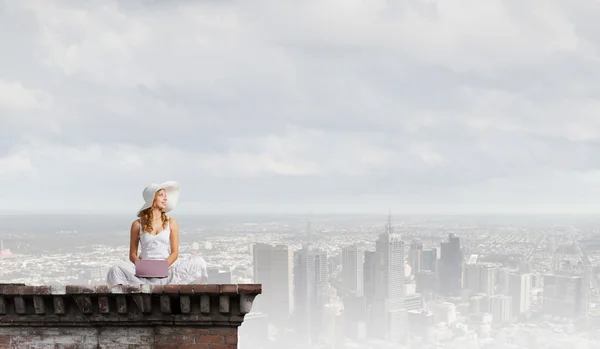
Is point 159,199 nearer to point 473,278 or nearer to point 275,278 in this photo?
point 275,278

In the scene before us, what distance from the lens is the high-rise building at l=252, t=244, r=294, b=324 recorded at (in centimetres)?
4403

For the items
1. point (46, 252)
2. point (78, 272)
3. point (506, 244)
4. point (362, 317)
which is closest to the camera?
point (78, 272)

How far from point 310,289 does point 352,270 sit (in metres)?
7.06

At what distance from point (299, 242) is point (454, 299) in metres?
15.8

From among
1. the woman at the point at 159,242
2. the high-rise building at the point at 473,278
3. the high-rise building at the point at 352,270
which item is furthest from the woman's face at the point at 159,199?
the high-rise building at the point at 473,278

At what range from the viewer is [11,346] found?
349 inches

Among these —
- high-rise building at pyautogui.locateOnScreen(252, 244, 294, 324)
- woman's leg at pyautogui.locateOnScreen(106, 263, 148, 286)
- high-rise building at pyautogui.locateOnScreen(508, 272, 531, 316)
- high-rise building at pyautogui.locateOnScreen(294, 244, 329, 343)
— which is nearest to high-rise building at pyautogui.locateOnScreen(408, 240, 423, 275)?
high-rise building at pyautogui.locateOnScreen(508, 272, 531, 316)

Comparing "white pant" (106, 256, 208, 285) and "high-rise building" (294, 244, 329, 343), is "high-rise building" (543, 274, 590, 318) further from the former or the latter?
"white pant" (106, 256, 208, 285)

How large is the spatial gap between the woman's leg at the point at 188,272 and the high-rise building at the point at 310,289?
45590mm

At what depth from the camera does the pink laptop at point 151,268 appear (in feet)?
29.5

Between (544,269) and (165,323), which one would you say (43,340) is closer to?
(165,323)

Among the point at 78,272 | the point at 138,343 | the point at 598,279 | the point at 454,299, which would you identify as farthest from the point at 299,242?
the point at 138,343

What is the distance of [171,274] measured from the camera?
29.7ft

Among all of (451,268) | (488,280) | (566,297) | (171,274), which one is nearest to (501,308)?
(488,280)
